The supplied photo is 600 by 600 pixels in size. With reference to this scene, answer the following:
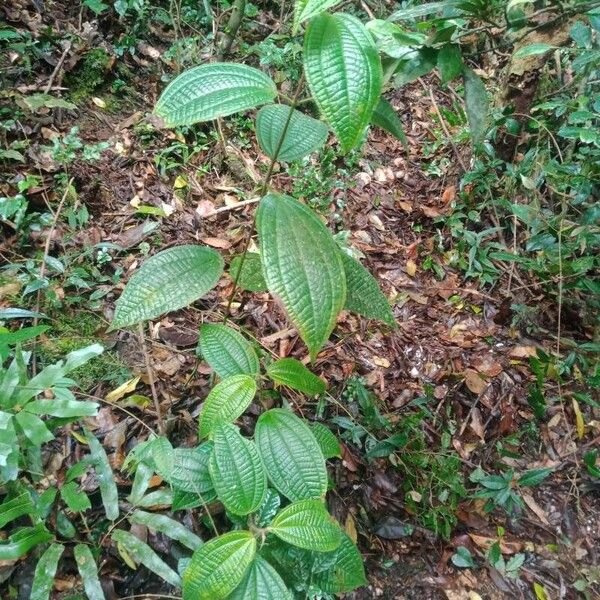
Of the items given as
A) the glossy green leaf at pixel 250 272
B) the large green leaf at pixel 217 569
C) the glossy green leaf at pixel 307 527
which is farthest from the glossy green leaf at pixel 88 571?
the glossy green leaf at pixel 250 272

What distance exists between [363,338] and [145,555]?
1.36m

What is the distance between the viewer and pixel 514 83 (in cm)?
287

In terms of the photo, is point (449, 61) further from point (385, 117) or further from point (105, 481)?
point (105, 481)

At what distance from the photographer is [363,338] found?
8.21ft

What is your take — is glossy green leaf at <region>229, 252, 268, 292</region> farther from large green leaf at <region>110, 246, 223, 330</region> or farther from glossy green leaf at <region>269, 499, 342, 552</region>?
glossy green leaf at <region>269, 499, 342, 552</region>

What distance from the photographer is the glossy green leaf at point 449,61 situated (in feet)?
3.83

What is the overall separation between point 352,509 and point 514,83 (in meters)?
2.39

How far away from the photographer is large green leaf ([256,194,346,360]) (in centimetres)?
102

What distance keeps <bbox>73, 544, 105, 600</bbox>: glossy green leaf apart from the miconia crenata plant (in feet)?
0.31

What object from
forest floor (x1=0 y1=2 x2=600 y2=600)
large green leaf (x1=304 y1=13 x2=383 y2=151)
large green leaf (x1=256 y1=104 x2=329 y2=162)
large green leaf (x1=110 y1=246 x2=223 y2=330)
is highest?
large green leaf (x1=304 y1=13 x2=383 y2=151)

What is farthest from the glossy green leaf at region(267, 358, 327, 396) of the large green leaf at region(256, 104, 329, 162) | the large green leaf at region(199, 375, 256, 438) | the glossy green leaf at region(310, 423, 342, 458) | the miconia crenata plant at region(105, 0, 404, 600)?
the large green leaf at region(256, 104, 329, 162)

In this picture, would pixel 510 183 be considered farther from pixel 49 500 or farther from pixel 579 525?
pixel 49 500

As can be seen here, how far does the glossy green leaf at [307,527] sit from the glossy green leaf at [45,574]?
26.6 inches

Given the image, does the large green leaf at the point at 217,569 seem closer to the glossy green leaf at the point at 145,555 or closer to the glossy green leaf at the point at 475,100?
the glossy green leaf at the point at 145,555
